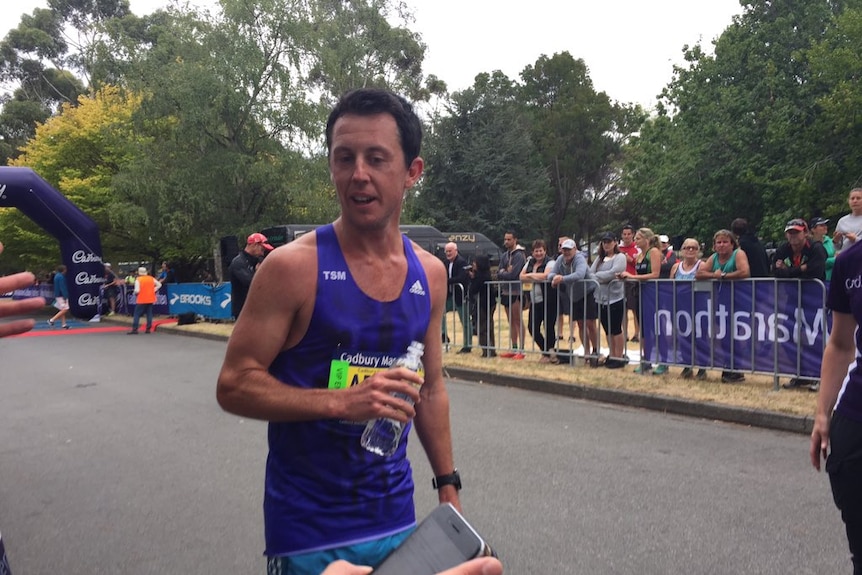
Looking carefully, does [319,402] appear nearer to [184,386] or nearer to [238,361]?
[238,361]

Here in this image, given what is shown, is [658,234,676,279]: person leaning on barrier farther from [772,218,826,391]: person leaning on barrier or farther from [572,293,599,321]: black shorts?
[772,218,826,391]: person leaning on barrier

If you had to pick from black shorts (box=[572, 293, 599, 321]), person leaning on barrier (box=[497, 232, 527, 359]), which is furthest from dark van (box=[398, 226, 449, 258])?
black shorts (box=[572, 293, 599, 321])

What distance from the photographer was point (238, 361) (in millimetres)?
1727

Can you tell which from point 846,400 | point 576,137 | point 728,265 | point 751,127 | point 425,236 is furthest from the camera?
point 576,137

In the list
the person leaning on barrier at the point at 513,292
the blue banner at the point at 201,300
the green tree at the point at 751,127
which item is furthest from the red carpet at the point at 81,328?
the green tree at the point at 751,127

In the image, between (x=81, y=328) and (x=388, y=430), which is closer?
(x=388, y=430)

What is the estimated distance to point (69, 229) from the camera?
7156 mm

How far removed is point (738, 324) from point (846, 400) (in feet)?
20.0

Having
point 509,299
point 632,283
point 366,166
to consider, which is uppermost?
point 366,166

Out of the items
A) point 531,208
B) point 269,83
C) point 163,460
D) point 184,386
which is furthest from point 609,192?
point 163,460

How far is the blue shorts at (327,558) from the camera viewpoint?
1.73 meters

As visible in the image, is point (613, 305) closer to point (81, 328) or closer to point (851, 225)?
point (851, 225)

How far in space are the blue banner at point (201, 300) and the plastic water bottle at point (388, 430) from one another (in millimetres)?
18888

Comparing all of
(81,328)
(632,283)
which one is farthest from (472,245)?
(632,283)
